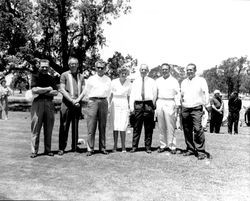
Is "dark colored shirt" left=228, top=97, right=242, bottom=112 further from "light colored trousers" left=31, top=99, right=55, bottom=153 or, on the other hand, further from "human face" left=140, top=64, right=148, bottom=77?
"light colored trousers" left=31, top=99, right=55, bottom=153

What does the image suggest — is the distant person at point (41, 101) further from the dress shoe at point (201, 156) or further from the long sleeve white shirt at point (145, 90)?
the dress shoe at point (201, 156)

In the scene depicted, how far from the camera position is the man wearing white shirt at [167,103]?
7.89 meters

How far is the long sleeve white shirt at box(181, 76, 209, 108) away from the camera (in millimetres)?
7605

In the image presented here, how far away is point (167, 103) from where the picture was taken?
796 cm

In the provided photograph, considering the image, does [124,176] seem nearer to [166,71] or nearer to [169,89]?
[169,89]

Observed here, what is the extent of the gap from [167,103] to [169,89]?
1.15ft

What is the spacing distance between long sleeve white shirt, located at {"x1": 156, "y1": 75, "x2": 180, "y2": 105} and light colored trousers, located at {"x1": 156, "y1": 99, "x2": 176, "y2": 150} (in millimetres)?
126

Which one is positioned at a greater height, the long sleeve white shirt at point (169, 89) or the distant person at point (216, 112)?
the long sleeve white shirt at point (169, 89)

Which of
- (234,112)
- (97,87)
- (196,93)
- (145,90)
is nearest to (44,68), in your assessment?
(97,87)

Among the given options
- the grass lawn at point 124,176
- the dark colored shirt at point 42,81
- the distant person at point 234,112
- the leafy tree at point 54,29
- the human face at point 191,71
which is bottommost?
the grass lawn at point 124,176

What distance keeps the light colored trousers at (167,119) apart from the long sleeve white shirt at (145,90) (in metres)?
0.27

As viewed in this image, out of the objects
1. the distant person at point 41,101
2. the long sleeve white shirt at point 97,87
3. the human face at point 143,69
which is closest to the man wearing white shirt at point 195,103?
the human face at point 143,69

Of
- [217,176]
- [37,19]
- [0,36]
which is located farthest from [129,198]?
[0,36]

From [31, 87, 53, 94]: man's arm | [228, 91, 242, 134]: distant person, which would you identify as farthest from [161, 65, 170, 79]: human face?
[228, 91, 242, 134]: distant person
